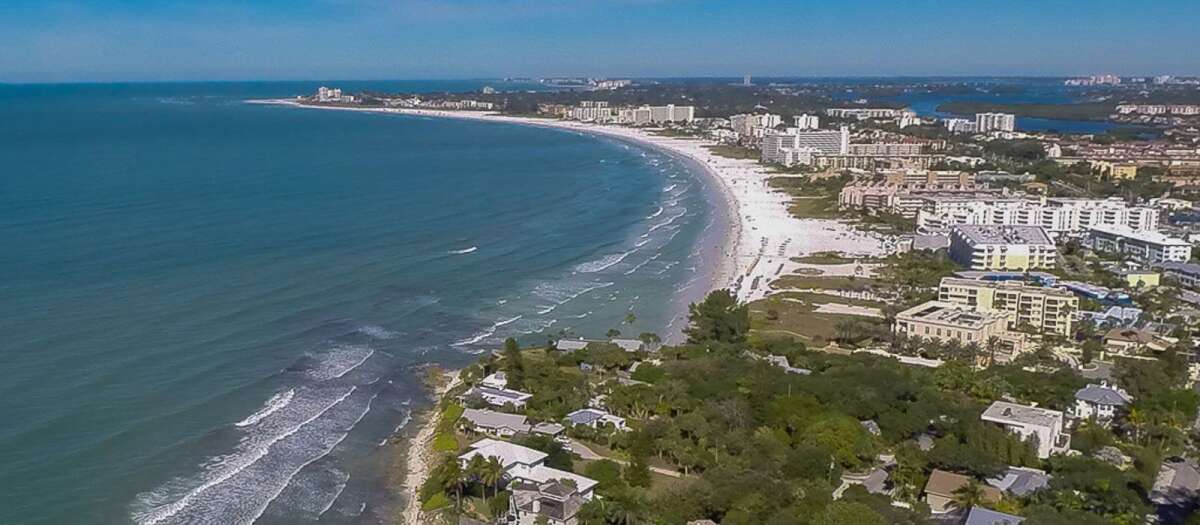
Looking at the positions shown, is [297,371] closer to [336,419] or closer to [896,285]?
[336,419]

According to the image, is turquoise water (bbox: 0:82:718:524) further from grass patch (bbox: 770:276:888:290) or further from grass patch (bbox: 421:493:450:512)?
grass patch (bbox: 770:276:888:290)

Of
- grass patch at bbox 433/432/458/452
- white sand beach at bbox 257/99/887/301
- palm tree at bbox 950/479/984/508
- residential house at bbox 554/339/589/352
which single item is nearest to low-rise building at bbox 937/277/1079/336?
white sand beach at bbox 257/99/887/301

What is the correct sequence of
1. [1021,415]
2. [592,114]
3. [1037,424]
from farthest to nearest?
[592,114] → [1021,415] → [1037,424]

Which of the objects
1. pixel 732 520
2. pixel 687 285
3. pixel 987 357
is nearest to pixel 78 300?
pixel 687 285

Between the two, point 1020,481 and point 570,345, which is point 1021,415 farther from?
point 570,345

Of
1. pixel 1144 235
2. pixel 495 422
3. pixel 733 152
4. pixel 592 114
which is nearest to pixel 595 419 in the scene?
pixel 495 422

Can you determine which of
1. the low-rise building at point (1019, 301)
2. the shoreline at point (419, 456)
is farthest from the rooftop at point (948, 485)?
the low-rise building at point (1019, 301)
